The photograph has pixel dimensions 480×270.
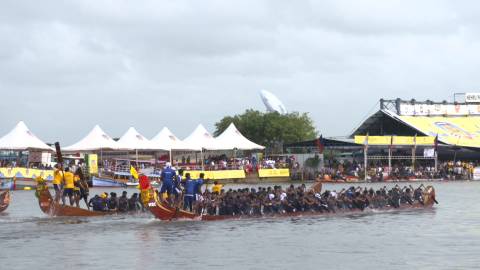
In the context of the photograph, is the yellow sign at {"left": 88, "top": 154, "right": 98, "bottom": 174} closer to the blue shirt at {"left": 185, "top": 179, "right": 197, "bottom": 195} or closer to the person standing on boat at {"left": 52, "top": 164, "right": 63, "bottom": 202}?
the person standing on boat at {"left": 52, "top": 164, "right": 63, "bottom": 202}

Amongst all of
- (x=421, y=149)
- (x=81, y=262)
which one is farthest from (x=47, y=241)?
(x=421, y=149)

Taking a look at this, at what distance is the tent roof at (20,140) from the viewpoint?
195 feet

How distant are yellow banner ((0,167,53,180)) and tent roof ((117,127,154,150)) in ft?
28.1

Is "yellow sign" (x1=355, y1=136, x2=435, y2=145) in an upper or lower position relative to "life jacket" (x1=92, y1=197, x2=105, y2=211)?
upper

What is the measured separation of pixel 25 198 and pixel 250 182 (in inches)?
842

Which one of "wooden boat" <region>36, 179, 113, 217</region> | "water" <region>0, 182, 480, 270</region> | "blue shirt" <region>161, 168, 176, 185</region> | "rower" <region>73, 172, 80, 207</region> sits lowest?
"water" <region>0, 182, 480, 270</region>

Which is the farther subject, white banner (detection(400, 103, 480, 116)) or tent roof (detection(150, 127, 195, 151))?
white banner (detection(400, 103, 480, 116))

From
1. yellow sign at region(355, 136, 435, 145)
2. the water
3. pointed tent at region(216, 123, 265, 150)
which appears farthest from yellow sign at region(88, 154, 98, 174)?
the water

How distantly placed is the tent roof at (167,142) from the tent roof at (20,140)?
29.3ft

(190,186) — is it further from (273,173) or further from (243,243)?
(273,173)

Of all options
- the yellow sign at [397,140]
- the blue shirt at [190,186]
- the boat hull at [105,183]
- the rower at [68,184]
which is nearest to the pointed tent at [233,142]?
the yellow sign at [397,140]

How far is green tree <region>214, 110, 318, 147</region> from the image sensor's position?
9525cm

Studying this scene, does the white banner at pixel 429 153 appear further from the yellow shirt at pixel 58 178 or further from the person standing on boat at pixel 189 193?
the yellow shirt at pixel 58 178

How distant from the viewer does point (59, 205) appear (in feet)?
108
